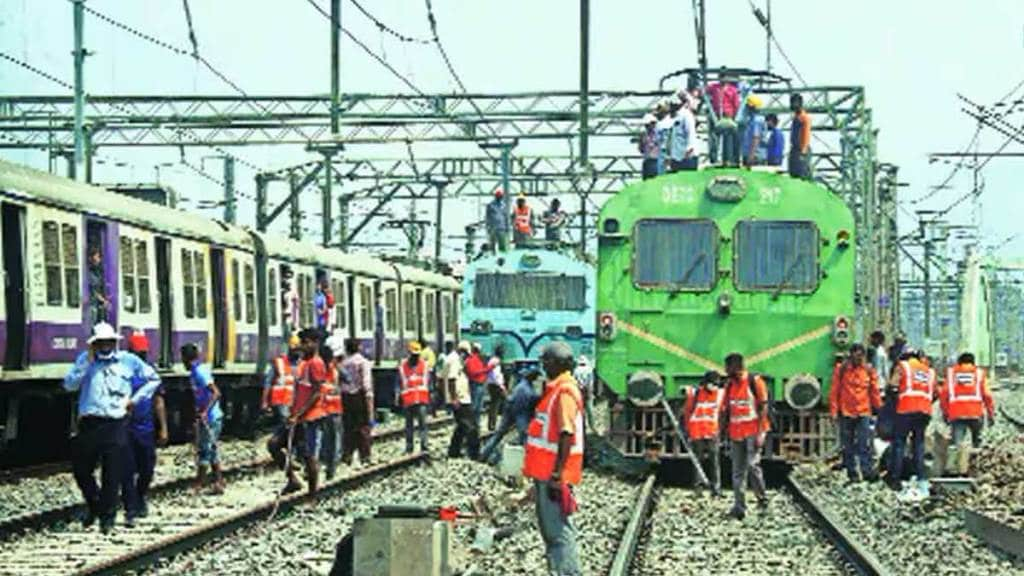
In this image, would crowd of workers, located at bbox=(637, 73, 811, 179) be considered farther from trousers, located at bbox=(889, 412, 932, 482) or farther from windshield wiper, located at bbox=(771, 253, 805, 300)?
trousers, located at bbox=(889, 412, 932, 482)

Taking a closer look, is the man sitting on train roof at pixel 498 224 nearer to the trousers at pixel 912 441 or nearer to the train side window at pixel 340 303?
the train side window at pixel 340 303

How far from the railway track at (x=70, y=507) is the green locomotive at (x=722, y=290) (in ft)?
15.3

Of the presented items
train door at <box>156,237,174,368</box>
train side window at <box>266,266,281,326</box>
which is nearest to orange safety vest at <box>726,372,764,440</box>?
train door at <box>156,237,174,368</box>

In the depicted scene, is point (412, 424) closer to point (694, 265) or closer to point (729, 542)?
point (694, 265)

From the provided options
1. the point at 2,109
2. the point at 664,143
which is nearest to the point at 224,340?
the point at 664,143

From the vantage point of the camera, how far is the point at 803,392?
19.8 m

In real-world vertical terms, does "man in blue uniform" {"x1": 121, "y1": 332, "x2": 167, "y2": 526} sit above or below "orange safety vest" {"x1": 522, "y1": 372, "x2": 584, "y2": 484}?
below

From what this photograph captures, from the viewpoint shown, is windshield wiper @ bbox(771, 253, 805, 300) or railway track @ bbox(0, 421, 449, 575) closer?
railway track @ bbox(0, 421, 449, 575)

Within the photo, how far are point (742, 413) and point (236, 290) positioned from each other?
1269 centimetres

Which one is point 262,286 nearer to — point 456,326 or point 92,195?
point 92,195

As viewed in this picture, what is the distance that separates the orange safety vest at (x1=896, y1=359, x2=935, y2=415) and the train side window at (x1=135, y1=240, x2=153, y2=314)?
31.1 ft

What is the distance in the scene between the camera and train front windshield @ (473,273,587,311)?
38188 millimetres

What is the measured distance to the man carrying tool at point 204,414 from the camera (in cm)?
1805

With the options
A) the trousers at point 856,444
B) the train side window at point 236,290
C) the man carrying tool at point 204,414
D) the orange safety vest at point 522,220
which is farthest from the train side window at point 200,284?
the orange safety vest at point 522,220
